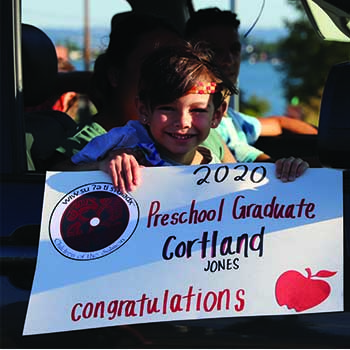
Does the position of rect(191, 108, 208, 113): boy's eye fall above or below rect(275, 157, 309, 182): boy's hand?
above

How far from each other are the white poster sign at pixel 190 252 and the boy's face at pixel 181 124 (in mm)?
313

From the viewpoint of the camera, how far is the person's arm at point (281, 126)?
4039 millimetres

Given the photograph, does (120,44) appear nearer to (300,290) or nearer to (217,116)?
(217,116)

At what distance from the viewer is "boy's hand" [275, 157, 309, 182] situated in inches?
82.1

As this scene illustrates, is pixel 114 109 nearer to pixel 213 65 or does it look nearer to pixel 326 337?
pixel 213 65

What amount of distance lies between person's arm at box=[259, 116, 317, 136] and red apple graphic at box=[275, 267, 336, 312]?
2022 mm

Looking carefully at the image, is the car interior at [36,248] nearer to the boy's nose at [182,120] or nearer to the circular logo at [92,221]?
the circular logo at [92,221]

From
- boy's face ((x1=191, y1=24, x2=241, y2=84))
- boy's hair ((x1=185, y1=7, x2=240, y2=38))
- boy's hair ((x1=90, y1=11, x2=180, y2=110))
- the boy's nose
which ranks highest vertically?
boy's hair ((x1=185, y1=7, x2=240, y2=38))

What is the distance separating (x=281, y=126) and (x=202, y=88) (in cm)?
181

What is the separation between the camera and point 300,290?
201 centimetres

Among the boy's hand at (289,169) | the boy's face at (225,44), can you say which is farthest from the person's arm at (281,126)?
the boy's hand at (289,169)

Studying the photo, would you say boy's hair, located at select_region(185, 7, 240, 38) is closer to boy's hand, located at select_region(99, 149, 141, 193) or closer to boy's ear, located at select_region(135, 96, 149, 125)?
boy's ear, located at select_region(135, 96, 149, 125)

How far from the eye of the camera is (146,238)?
6.71 feet

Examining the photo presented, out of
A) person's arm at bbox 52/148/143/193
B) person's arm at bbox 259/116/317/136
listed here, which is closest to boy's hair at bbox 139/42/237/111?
person's arm at bbox 52/148/143/193
